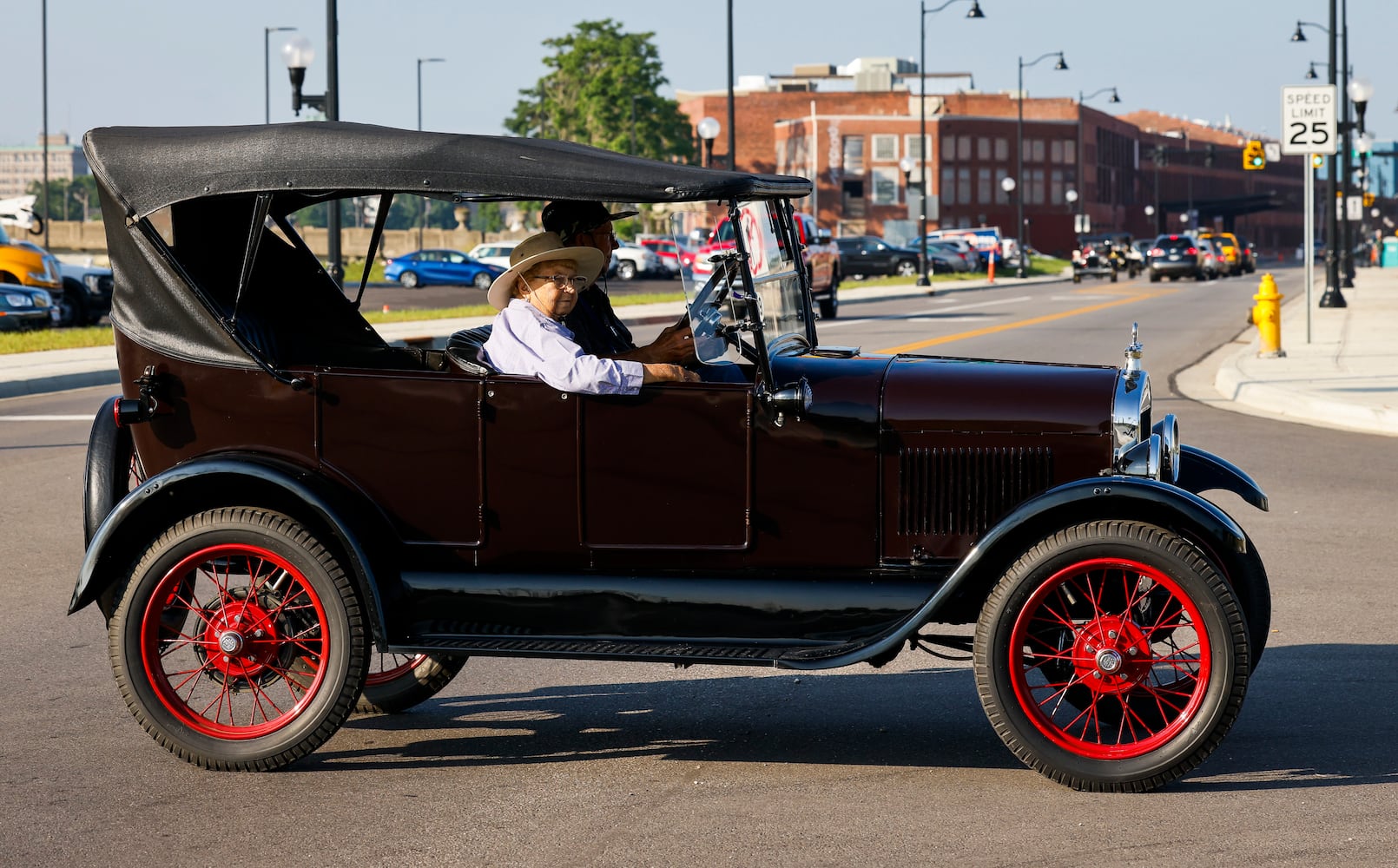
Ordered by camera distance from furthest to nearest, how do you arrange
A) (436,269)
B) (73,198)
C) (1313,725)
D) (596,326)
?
(73,198), (436,269), (596,326), (1313,725)

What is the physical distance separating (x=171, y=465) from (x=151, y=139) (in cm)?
99

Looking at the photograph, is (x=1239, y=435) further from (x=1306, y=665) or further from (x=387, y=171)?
(x=387, y=171)

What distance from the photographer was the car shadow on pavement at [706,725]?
17.1 feet

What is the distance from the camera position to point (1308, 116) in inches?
792

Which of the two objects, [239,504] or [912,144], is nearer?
[239,504]

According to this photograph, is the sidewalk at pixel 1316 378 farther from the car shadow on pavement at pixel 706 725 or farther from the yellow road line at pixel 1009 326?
the car shadow on pavement at pixel 706 725

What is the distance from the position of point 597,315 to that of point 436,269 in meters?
47.2

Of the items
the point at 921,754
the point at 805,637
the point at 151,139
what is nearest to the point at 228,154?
the point at 151,139

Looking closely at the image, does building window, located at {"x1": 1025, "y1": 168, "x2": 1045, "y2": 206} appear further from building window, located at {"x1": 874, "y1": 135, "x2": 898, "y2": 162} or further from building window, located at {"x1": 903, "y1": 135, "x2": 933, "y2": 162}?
building window, located at {"x1": 874, "y1": 135, "x2": 898, "y2": 162}

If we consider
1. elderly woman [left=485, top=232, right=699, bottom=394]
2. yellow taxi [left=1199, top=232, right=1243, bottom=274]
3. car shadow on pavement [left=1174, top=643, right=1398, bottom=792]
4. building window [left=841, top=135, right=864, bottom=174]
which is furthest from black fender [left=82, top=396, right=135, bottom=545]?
building window [left=841, top=135, right=864, bottom=174]

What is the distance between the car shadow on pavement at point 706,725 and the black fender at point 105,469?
1.02 m

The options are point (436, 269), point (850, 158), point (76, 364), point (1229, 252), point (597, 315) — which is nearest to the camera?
point (597, 315)

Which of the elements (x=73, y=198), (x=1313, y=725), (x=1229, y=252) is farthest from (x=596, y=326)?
(x=73, y=198)

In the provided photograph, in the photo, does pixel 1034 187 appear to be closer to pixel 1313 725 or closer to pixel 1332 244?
pixel 1332 244
